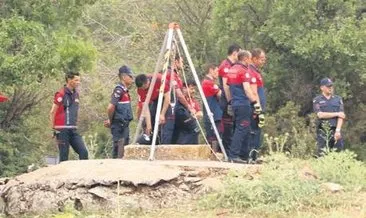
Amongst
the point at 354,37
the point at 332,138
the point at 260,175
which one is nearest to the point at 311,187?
the point at 260,175

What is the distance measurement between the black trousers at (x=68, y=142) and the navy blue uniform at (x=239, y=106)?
2511 millimetres

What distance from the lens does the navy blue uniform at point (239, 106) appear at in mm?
10703

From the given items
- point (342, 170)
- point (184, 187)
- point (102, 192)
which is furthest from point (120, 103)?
point (342, 170)

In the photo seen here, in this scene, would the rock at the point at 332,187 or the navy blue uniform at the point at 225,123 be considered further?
the navy blue uniform at the point at 225,123

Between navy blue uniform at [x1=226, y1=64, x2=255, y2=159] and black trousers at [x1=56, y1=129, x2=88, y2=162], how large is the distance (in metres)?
2.51

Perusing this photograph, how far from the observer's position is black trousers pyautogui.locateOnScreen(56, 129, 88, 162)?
1198 centimetres

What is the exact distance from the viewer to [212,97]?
12508mm

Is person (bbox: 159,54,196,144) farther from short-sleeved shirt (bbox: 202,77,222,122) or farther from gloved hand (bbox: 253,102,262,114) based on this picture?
gloved hand (bbox: 253,102,262,114)

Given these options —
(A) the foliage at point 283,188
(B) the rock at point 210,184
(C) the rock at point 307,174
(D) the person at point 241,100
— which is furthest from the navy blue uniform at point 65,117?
(C) the rock at point 307,174

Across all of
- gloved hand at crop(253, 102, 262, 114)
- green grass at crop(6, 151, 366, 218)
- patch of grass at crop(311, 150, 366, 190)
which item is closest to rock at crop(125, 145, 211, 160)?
gloved hand at crop(253, 102, 262, 114)

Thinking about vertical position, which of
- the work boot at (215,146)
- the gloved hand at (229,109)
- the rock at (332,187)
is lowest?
the rock at (332,187)

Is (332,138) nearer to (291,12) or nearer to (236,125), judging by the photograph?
(236,125)

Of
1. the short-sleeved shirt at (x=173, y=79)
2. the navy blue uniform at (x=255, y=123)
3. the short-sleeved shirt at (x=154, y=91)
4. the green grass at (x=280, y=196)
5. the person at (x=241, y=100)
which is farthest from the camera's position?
the short-sleeved shirt at (x=154, y=91)

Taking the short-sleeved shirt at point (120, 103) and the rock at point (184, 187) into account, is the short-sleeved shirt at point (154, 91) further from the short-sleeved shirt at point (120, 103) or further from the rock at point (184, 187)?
the rock at point (184, 187)
